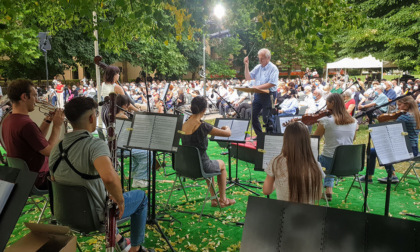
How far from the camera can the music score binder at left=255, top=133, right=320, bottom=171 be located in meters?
3.97

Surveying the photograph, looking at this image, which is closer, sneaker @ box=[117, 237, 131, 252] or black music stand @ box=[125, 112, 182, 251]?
sneaker @ box=[117, 237, 131, 252]

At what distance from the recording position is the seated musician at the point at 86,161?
109 inches

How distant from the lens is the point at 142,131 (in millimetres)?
4031

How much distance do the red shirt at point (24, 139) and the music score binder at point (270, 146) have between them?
251 centimetres

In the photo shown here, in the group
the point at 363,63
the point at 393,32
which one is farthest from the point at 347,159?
the point at 363,63

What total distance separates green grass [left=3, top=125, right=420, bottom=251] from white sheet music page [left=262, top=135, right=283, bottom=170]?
1025mm

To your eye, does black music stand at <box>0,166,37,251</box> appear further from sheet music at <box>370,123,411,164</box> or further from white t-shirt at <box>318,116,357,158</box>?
white t-shirt at <box>318,116,357,158</box>

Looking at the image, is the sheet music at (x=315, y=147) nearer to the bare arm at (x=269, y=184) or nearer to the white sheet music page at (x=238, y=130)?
the bare arm at (x=269, y=184)

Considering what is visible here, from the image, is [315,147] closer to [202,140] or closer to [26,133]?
[202,140]

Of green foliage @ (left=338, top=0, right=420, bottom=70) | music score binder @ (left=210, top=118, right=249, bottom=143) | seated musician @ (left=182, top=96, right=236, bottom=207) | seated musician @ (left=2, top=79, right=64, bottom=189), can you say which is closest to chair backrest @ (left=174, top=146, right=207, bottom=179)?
seated musician @ (left=182, top=96, right=236, bottom=207)

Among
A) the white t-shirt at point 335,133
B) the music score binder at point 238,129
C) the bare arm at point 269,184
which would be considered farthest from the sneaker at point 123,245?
the white t-shirt at point 335,133

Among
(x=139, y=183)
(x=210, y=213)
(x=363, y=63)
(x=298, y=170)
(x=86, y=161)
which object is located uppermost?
(x=363, y=63)

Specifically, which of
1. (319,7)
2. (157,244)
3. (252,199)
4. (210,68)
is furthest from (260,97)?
(210,68)

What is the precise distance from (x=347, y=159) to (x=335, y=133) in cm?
51
